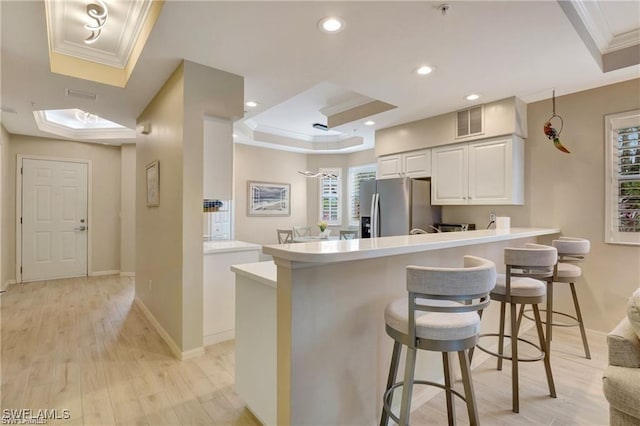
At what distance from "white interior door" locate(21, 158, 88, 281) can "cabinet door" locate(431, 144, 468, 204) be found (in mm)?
6042

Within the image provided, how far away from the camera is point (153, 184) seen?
138 inches

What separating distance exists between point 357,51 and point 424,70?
73 cm

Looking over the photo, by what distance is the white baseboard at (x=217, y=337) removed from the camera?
3.03 meters

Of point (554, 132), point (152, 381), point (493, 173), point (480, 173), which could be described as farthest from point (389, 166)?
point (152, 381)

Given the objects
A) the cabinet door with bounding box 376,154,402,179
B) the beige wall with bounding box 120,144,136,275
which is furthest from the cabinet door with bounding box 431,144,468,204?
the beige wall with bounding box 120,144,136,275

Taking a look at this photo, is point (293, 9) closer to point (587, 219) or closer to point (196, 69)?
point (196, 69)

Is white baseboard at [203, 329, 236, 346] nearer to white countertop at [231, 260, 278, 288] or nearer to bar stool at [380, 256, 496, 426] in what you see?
white countertop at [231, 260, 278, 288]

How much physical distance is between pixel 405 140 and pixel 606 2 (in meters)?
2.47

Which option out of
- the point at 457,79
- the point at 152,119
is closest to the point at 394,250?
the point at 457,79

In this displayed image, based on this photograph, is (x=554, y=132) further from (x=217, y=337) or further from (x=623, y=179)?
(x=217, y=337)

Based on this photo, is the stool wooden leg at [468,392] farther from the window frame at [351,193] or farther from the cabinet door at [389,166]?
the window frame at [351,193]

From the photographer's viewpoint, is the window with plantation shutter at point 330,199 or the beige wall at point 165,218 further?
the window with plantation shutter at point 330,199

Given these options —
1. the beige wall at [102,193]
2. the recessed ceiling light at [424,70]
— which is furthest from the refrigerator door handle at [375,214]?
the beige wall at [102,193]

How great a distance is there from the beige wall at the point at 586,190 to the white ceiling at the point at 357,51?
0.20 metres
